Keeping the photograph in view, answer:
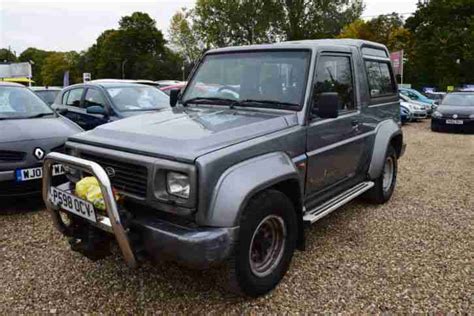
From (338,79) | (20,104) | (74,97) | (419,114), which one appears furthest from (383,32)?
(20,104)

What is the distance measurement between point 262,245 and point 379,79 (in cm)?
305

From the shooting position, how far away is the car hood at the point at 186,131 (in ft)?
9.47

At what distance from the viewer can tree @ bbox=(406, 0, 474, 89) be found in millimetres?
35312

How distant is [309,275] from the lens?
11.8ft

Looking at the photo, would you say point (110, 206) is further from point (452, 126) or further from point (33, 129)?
point (452, 126)

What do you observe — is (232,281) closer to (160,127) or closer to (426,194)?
(160,127)

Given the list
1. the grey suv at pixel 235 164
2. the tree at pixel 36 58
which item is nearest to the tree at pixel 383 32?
the grey suv at pixel 235 164

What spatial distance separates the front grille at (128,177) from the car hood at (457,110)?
13.8m

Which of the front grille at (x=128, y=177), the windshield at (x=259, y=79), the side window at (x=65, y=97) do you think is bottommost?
the front grille at (x=128, y=177)

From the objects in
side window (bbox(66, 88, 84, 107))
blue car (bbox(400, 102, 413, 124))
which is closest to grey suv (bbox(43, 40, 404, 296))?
side window (bbox(66, 88, 84, 107))

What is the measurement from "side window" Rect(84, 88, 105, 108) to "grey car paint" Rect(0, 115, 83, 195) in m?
1.92

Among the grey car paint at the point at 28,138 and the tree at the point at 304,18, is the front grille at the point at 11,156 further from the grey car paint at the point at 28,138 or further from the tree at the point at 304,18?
the tree at the point at 304,18

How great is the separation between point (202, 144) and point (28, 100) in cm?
420

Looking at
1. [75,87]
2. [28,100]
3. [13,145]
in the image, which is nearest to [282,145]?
[13,145]
